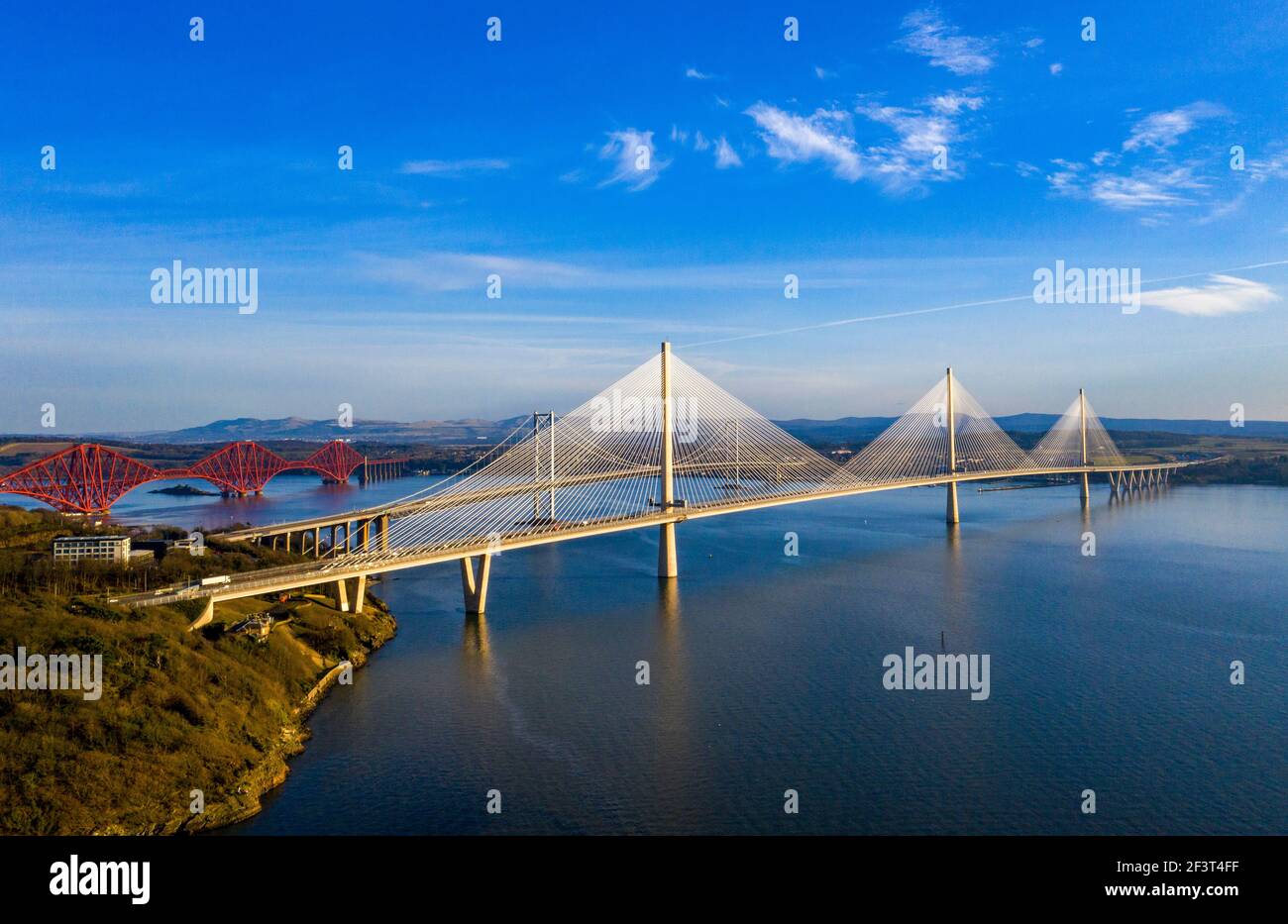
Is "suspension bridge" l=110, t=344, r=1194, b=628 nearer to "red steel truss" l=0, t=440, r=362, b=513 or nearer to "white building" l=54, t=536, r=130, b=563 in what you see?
"white building" l=54, t=536, r=130, b=563

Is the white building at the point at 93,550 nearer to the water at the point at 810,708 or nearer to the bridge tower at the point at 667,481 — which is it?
the water at the point at 810,708

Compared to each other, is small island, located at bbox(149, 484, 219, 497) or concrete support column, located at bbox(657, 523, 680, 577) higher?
small island, located at bbox(149, 484, 219, 497)

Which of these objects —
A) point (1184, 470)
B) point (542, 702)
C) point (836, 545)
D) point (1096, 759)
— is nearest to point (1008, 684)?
point (1096, 759)

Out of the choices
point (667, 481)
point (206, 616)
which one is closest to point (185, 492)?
point (667, 481)

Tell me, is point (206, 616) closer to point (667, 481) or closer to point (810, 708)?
point (810, 708)

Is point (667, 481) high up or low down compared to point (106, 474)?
down

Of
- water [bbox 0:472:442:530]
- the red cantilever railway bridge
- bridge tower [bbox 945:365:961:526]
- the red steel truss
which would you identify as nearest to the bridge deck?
bridge tower [bbox 945:365:961:526]
